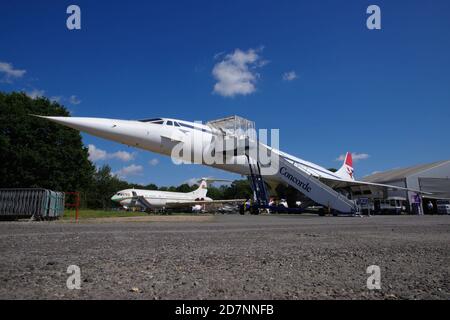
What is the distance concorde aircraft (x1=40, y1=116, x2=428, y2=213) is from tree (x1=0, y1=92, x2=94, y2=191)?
17073 millimetres

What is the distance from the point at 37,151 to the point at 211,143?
1917 cm

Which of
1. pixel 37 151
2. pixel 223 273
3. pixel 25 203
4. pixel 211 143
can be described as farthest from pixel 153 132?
pixel 37 151

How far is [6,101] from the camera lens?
2858cm

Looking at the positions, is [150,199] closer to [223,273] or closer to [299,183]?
[299,183]

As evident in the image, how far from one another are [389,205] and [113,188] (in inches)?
2277

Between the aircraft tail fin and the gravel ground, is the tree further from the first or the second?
the aircraft tail fin

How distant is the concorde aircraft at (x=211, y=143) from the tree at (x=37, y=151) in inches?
672

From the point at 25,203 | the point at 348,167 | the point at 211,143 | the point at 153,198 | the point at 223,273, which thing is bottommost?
the point at 223,273

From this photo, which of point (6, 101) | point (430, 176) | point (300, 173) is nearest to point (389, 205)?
point (430, 176)

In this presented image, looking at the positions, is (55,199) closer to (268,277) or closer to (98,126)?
(98,126)

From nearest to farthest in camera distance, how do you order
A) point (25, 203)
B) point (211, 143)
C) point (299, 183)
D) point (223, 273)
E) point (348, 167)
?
point (223, 273)
point (25, 203)
point (211, 143)
point (299, 183)
point (348, 167)

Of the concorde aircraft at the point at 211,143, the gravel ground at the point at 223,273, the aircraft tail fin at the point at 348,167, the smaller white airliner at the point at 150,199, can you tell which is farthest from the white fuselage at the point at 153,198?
the gravel ground at the point at 223,273

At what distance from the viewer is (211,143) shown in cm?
1631
